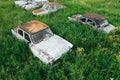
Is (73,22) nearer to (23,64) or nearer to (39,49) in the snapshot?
(39,49)

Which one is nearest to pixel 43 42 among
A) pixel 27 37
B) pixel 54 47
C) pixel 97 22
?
pixel 54 47

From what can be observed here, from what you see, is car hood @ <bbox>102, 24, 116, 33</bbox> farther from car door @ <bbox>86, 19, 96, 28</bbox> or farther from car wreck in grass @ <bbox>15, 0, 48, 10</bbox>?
car wreck in grass @ <bbox>15, 0, 48, 10</bbox>

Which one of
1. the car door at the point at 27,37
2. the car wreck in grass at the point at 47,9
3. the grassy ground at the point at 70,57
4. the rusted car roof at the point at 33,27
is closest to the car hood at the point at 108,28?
the grassy ground at the point at 70,57

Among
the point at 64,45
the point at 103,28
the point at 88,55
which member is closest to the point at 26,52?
the point at 64,45

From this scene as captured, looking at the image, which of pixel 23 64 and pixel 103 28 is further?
pixel 103 28

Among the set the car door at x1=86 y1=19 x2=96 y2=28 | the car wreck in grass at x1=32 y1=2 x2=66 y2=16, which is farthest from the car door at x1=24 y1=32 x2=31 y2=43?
the car wreck in grass at x1=32 y1=2 x2=66 y2=16

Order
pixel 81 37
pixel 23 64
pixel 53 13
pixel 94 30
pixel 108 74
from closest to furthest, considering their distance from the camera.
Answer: pixel 108 74
pixel 23 64
pixel 81 37
pixel 94 30
pixel 53 13

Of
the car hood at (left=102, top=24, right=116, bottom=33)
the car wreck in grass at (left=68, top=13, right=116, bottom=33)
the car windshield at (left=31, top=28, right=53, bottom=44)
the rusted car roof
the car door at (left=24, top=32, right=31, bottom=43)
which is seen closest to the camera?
the car windshield at (left=31, top=28, right=53, bottom=44)
